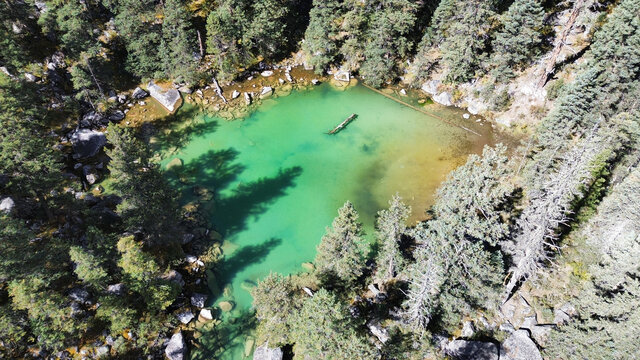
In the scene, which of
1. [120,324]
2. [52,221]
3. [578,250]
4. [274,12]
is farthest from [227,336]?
[274,12]

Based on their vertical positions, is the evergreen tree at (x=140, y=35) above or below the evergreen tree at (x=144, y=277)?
above

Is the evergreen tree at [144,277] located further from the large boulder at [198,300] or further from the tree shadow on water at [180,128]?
the tree shadow on water at [180,128]

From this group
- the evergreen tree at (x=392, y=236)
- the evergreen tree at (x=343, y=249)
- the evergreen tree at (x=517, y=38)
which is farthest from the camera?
the evergreen tree at (x=517, y=38)

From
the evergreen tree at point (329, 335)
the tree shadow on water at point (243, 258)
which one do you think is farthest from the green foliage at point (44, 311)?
the evergreen tree at point (329, 335)

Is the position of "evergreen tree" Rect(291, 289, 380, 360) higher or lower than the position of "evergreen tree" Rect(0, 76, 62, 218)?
lower

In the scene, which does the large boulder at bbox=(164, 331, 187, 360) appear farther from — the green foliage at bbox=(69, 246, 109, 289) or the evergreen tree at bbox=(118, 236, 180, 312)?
the green foliage at bbox=(69, 246, 109, 289)

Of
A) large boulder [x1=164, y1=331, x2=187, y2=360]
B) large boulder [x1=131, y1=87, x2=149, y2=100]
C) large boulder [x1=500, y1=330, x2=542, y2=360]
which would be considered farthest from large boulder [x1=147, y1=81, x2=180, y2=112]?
large boulder [x1=500, y1=330, x2=542, y2=360]
